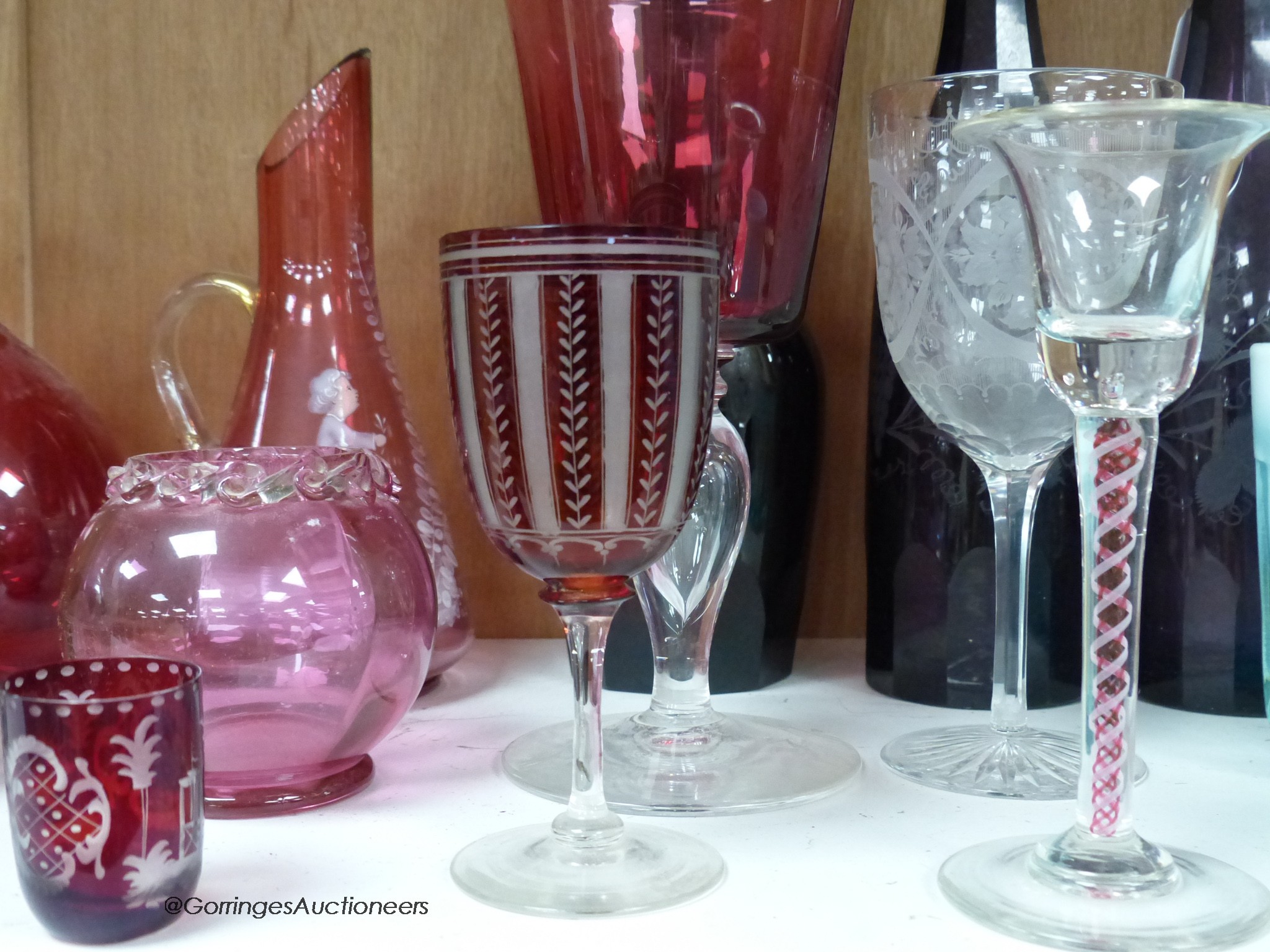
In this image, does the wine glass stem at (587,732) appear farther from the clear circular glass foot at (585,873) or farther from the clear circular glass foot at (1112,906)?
the clear circular glass foot at (1112,906)

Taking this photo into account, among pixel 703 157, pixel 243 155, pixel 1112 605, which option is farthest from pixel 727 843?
pixel 243 155

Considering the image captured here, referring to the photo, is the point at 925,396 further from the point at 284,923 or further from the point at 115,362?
the point at 115,362

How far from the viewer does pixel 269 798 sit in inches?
20.2

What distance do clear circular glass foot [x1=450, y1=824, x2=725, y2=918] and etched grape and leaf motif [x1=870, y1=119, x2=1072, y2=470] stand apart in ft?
0.78

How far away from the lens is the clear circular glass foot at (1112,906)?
0.38 m

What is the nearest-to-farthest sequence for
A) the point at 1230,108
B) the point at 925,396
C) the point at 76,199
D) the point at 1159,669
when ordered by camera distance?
the point at 1230,108 < the point at 925,396 < the point at 1159,669 < the point at 76,199

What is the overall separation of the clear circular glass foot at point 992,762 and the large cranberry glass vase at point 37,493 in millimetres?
407

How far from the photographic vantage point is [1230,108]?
0.36m

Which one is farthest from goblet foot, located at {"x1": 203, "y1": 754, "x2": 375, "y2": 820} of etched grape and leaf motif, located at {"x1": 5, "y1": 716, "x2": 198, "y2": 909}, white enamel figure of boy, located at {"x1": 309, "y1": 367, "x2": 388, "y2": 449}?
white enamel figure of boy, located at {"x1": 309, "y1": 367, "x2": 388, "y2": 449}

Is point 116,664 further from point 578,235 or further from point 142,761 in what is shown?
point 578,235

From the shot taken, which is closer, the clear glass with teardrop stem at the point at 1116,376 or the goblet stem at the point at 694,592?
the clear glass with teardrop stem at the point at 1116,376

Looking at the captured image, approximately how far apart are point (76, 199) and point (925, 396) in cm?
58

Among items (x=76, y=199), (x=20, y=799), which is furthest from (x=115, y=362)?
(x=20, y=799)
